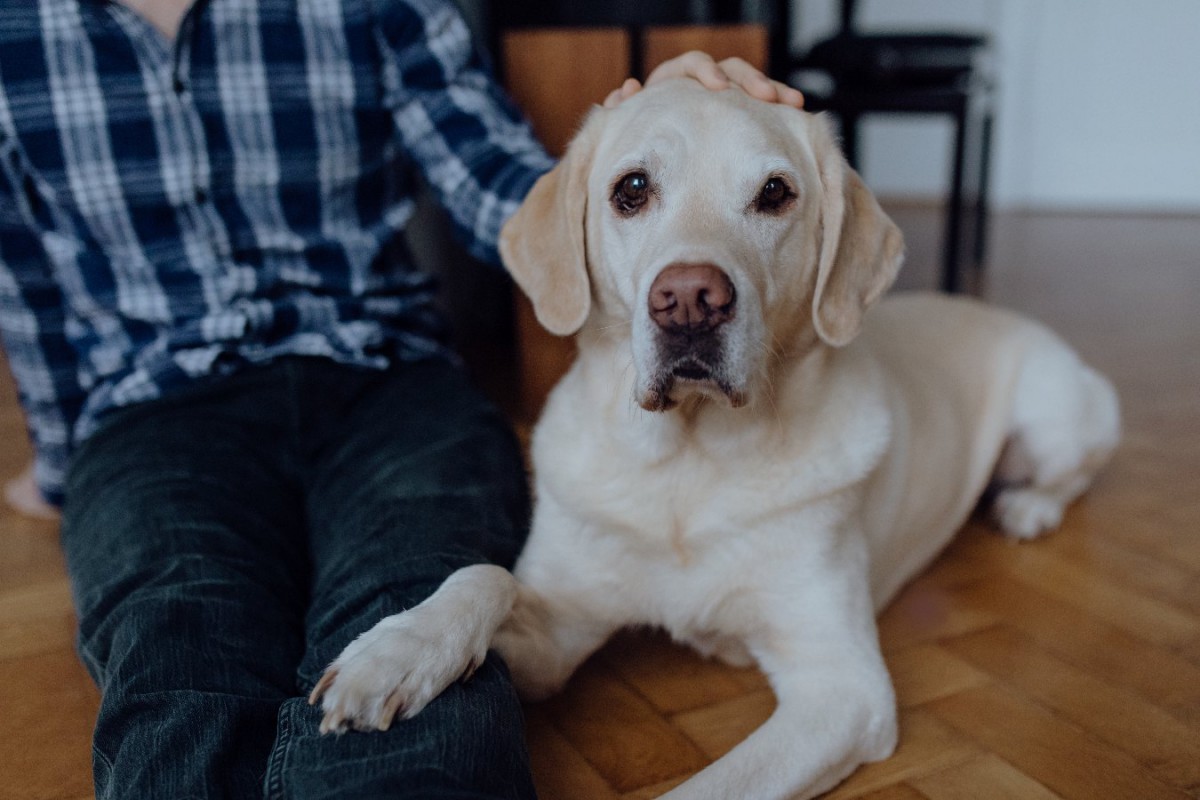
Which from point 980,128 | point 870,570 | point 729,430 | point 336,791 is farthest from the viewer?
point 980,128

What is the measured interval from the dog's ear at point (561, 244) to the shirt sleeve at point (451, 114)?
14.9 inches

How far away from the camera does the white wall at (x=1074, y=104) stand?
21.2 feet

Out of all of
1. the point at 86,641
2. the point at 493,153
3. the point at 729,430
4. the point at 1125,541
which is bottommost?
the point at 1125,541

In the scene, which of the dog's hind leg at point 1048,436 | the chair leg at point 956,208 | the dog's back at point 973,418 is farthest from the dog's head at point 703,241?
the chair leg at point 956,208

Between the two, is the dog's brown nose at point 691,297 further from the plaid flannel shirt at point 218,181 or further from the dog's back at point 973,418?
the plaid flannel shirt at point 218,181

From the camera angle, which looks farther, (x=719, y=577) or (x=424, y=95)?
(x=424, y=95)

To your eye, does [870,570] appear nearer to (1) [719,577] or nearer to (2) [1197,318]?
(1) [719,577]

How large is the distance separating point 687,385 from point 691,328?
87 millimetres

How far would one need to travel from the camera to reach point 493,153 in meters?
1.95

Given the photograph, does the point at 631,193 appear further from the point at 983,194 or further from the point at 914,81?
the point at 983,194

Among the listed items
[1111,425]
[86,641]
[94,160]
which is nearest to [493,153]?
[94,160]

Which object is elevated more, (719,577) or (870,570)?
(719,577)

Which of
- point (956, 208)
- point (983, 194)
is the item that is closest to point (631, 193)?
Answer: point (956, 208)

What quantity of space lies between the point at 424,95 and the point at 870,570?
1.19m
